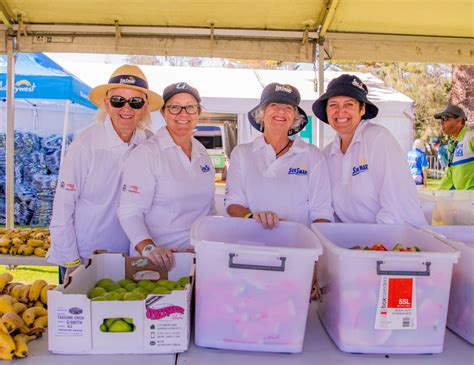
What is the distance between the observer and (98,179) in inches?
93.6

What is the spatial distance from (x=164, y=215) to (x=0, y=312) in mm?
802

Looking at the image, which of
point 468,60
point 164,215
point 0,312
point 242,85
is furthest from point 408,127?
point 0,312

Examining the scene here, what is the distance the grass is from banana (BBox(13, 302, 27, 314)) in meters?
3.89

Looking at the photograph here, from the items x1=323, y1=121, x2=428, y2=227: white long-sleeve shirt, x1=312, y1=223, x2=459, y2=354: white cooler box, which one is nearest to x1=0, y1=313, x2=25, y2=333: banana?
x1=312, y1=223, x2=459, y2=354: white cooler box

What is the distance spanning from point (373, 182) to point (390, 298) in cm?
80

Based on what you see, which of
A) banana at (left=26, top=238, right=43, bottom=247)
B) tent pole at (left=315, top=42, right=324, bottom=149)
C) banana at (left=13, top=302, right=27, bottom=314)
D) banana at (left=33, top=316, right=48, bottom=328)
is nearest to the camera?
banana at (left=33, top=316, right=48, bottom=328)

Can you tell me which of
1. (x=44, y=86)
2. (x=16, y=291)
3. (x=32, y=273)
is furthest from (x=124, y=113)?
(x=44, y=86)

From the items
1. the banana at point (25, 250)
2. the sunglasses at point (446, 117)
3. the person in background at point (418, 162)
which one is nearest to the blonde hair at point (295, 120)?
the banana at point (25, 250)

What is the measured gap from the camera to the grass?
5407mm

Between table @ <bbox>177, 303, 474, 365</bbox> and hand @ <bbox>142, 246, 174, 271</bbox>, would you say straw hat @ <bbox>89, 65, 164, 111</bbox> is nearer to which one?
hand @ <bbox>142, 246, 174, 271</bbox>

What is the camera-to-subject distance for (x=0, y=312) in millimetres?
1636

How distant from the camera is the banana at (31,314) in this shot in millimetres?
1588

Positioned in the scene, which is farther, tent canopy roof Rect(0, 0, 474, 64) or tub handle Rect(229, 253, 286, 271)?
tent canopy roof Rect(0, 0, 474, 64)

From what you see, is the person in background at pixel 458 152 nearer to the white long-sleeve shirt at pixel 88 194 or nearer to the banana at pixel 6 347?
the white long-sleeve shirt at pixel 88 194
